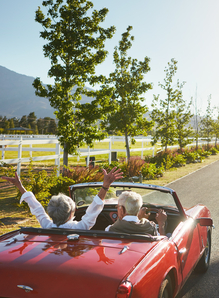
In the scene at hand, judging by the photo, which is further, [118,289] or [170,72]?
[170,72]

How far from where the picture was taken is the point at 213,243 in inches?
227

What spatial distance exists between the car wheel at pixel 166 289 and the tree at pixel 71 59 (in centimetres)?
821

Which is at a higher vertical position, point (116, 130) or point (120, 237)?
point (116, 130)

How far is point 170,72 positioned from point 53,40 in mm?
14982

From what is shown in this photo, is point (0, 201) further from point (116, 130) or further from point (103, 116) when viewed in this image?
point (116, 130)

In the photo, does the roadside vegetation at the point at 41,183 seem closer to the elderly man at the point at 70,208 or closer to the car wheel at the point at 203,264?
the elderly man at the point at 70,208

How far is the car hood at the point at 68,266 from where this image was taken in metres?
2.08

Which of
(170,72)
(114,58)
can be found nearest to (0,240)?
(114,58)

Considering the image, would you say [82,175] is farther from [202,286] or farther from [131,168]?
[202,286]

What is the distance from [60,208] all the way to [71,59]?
914 cm

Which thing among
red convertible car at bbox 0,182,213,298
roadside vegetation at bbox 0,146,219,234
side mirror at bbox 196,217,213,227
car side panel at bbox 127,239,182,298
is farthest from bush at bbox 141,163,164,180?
car side panel at bbox 127,239,182,298

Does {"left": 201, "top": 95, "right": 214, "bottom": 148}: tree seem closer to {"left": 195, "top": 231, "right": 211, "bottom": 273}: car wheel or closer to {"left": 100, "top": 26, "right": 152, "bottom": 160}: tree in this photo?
{"left": 100, "top": 26, "right": 152, "bottom": 160}: tree

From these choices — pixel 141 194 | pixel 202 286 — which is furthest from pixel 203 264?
pixel 141 194

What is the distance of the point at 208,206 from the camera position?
911cm
